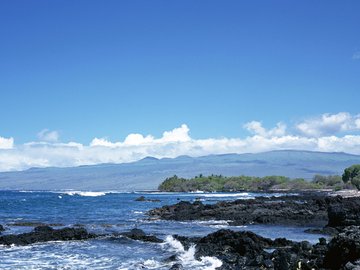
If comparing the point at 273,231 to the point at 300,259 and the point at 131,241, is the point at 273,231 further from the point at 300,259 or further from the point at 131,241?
the point at 300,259

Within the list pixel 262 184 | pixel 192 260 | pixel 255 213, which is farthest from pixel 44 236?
pixel 262 184

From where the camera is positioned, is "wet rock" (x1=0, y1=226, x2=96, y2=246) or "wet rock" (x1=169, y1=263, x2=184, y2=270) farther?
"wet rock" (x1=0, y1=226, x2=96, y2=246)

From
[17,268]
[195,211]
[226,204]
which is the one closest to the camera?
[17,268]

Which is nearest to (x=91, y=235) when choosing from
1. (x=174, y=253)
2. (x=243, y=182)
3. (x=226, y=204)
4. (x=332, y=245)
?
(x=174, y=253)

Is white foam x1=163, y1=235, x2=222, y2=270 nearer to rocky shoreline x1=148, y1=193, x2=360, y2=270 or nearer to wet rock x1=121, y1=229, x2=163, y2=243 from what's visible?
rocky shoreline x1=148, y1=193, x2=360, y2=270

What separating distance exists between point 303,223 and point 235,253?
23464 millimetres

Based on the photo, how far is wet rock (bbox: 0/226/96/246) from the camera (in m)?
30.9

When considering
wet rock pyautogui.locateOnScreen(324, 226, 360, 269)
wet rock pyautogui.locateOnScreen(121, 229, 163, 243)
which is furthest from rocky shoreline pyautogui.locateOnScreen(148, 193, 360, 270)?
wet rock pyautogui.locateOnScreen(121, 229, 163, 243)

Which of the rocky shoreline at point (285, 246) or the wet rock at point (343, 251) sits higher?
the wet rock at point (343, 251)

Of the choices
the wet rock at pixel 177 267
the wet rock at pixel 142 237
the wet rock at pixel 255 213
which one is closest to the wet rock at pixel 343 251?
the wet rock at pixel 177 267

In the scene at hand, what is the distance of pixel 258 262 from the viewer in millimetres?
20781

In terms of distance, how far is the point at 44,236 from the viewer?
32812 millimetres

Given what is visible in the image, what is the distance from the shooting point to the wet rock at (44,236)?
30.9m

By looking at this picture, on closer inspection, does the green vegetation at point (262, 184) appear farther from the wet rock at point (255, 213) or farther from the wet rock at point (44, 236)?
the wet rock at point (44, 236)
